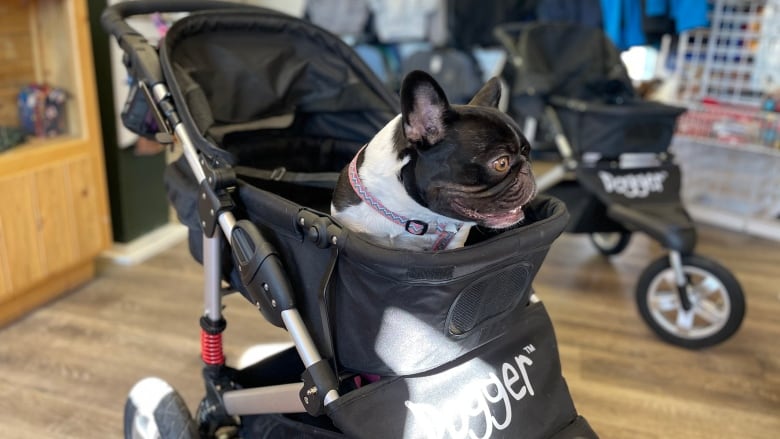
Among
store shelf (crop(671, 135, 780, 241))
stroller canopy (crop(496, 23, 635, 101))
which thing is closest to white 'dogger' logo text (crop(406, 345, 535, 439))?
stroller canopy (crop(496, 23, 635, 101))

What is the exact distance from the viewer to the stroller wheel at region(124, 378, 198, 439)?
1324mm

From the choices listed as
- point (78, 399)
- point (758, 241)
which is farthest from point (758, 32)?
point (78, 399)

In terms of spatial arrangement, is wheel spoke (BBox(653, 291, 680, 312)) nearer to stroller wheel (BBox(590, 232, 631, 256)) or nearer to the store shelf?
stroller wheel (BBox(590, 232, 631, 256))

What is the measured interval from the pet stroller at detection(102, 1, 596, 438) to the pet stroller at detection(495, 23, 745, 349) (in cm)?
103

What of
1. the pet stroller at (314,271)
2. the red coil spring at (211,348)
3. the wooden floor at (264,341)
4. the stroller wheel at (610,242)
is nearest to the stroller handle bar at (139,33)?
the pet stroller at (314,271)

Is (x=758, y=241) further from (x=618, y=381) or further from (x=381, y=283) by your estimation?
→ (x=381, y=283)

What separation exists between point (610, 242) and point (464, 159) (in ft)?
6.96

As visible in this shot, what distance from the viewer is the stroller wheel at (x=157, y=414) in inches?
52.1

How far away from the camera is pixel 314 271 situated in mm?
1035

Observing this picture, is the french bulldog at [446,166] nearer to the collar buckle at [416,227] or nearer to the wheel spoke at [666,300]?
Result: the collar buckle at [416,227]

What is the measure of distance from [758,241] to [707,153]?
59 cm

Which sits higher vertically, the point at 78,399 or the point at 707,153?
the point at 707,153

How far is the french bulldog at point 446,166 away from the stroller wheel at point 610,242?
196cm

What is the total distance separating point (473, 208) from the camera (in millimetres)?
987
